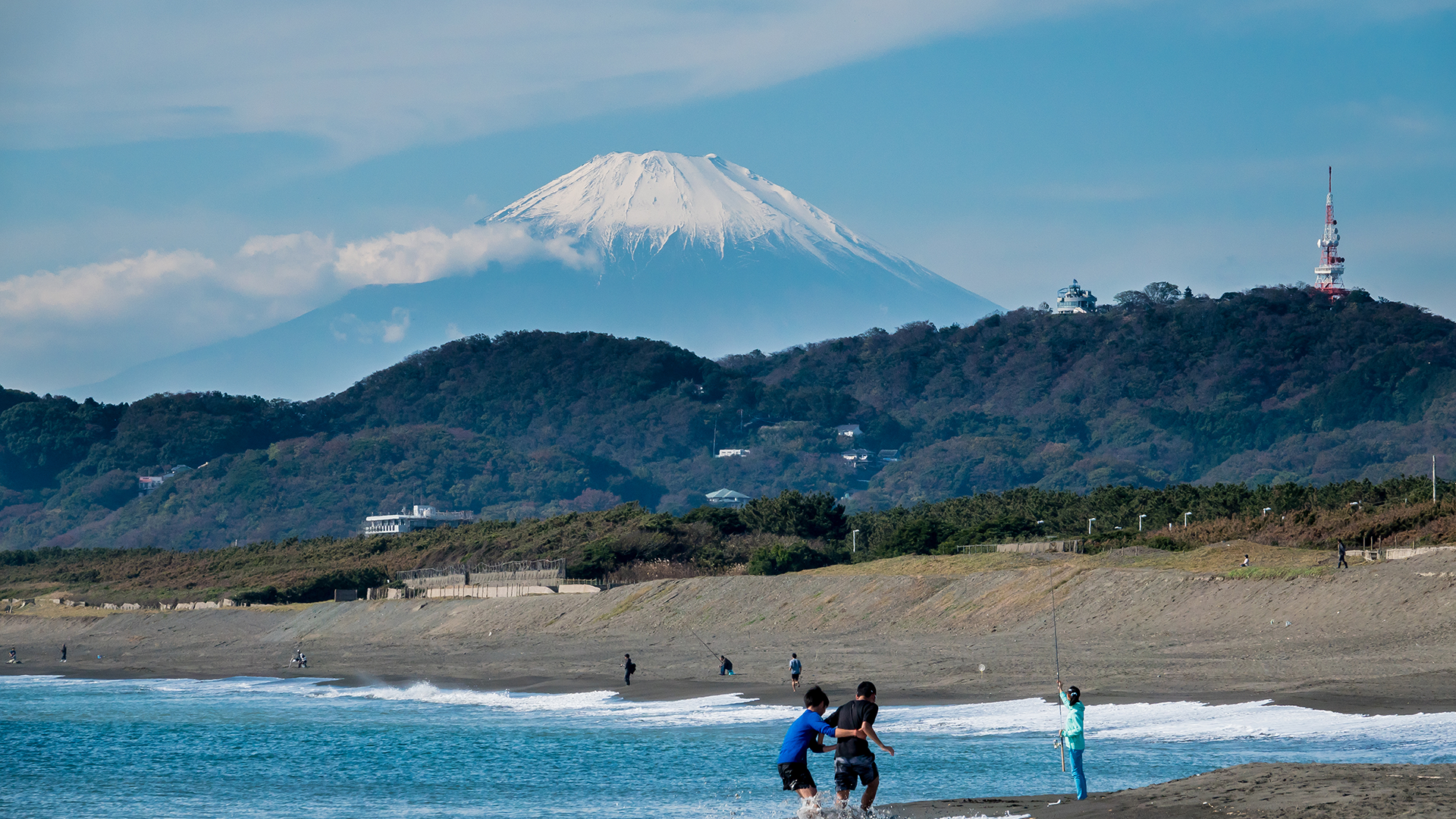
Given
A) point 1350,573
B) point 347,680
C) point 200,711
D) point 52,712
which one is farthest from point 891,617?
point 52,712

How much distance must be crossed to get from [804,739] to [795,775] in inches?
14.5

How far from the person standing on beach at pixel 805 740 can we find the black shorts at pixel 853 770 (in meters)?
0.26

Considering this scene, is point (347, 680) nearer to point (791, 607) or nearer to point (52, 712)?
point (52, 712)

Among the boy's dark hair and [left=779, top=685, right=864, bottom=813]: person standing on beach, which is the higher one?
the boy's dark hair

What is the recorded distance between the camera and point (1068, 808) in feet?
51.2

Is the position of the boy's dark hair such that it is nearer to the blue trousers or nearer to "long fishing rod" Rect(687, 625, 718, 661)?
the blue trousers

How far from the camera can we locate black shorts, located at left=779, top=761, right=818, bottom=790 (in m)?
13.8

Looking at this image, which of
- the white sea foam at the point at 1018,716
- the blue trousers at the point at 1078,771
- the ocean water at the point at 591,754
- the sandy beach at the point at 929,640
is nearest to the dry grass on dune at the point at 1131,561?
the sandy beach at the point at 929,640

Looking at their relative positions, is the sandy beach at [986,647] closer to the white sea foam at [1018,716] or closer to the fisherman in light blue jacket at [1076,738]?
the fisherman in light blue jacket at [1076,738]

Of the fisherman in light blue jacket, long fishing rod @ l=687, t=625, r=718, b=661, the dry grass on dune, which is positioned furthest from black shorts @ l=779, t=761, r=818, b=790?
the dry grass on dune

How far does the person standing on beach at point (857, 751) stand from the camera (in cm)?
1377

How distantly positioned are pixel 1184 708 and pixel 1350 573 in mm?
14192

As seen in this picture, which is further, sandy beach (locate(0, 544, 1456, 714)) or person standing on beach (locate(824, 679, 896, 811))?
sandy beach (locate(0, 544, 1456, 714))

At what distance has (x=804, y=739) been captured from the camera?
13.7 meters
